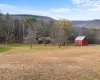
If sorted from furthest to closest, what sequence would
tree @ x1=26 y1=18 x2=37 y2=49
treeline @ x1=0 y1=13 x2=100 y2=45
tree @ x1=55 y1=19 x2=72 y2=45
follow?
tree @ x1=55 y1=19 x2=72 y2=45, tree @ x1=26 y1=18 x2=37 y2=49, treeline @ x1=0 y1=13 x2=100 y2=45

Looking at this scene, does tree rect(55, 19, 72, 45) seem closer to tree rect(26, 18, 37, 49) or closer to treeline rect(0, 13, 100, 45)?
treeline rect(0, 13, 100, 45)

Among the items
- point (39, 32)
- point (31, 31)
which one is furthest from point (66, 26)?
point (31, 31)

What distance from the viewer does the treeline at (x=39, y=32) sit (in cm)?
6500

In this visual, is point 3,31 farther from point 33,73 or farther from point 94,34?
point 33,73

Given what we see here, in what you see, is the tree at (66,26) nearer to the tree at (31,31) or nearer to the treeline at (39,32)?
the treeline at (39,32)

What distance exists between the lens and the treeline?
65.0 meters

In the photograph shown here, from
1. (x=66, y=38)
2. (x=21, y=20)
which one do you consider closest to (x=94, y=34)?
(x=66, y=38)

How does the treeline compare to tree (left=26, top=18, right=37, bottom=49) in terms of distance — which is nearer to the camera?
the treeline

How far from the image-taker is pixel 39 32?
70375 millimetres

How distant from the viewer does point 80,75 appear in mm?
14227

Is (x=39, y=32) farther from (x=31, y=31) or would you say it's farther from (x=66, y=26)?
(x=66, y=26)

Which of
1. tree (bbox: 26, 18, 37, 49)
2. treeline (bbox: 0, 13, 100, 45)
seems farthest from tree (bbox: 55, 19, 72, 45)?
tree (bbox: 26, 18, 37, 49)

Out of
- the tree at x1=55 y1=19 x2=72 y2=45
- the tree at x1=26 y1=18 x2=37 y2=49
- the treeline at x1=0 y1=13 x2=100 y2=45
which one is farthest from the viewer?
the tree at x1=55 y1=19 x2=72 y2=45

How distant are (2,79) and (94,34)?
66111 mm
